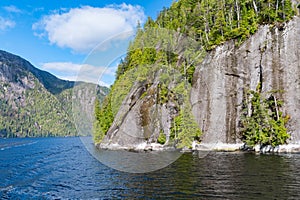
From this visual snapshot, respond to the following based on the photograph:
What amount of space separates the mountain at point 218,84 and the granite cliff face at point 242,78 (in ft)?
0.58

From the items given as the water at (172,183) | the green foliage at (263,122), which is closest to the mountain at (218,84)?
the green foliage at (263,122)

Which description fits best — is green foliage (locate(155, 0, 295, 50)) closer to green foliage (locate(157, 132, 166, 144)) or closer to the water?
green foliage (locate(157, 132, 166, 144))

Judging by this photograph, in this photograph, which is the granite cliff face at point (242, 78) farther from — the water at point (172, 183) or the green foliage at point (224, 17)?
the water at point (172, 183)

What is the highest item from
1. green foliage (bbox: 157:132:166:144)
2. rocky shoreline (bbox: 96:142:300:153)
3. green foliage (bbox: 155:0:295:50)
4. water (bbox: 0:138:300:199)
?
green foliage (bbox: 155:0:295:50)

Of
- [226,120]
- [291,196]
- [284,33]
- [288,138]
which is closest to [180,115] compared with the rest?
[226,120]

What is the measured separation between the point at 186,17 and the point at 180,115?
3647 centimetres

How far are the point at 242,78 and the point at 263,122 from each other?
40.2 feet

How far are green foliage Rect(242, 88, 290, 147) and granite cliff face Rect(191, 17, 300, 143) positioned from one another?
61.7 inches

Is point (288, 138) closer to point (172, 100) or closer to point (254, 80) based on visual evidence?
point (254, 80)

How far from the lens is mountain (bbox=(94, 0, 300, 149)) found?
53125 millimetres

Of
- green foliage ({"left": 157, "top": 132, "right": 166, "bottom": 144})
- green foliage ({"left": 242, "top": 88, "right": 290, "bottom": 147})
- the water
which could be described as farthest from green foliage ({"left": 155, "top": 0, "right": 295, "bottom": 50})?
the water

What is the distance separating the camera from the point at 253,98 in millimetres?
55688

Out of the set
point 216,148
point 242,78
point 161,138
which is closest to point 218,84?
point 242,78

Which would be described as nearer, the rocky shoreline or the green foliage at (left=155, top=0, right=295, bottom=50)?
the rocky shoreline
